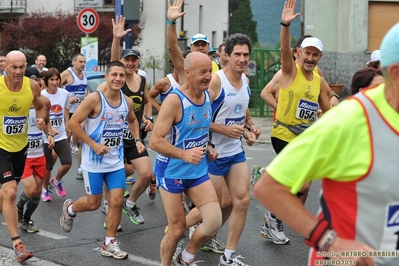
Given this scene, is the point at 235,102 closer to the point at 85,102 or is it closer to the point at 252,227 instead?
the point at 85,102

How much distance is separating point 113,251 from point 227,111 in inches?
66.3

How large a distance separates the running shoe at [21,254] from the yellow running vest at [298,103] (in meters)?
2.73

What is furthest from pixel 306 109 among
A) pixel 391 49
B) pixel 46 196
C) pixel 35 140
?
pixel 391 49

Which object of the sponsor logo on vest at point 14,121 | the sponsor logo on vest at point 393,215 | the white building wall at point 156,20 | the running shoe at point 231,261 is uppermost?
the white building wall at point 156,20

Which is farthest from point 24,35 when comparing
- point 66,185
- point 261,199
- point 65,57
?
point 261,199

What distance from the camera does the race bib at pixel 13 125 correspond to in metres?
7.57

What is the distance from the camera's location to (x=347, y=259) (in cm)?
283

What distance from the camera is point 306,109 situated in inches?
303

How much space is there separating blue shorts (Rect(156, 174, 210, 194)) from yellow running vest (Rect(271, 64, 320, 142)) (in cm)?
177

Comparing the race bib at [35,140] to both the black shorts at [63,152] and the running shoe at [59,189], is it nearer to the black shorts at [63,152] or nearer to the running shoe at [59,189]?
the black shorts at [63,152]

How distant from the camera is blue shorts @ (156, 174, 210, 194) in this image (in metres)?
6.12

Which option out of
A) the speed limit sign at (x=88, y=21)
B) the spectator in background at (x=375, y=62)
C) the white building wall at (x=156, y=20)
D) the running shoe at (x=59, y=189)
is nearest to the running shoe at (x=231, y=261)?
the spectator in background at (x=375, y=62)

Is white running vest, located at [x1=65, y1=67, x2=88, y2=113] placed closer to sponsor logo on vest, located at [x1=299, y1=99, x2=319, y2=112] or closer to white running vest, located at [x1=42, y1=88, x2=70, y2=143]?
white running vest, located at [x1=42, y1=88, x2=70, y2=143]

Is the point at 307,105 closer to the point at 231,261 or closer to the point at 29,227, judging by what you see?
the point at 231,261
